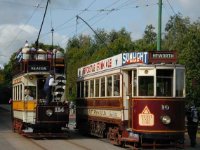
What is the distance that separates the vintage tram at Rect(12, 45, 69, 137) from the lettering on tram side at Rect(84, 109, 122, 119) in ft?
4.37

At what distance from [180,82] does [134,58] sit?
200 cm

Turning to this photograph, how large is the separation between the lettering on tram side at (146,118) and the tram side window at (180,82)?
1.21 m

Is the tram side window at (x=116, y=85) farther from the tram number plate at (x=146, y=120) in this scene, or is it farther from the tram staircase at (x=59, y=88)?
the tram staircase at (x=59, y=88)

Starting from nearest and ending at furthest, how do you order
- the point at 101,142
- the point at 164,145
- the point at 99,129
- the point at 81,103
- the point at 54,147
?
the point at 164,145
the point at 54,147
the point at 101,142
the point at 99,129
the point at 81,103

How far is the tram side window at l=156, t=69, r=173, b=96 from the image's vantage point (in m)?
18.7

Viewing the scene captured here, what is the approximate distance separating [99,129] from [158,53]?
239 inches

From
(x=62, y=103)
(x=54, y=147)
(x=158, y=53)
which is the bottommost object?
(x=54, y=147)

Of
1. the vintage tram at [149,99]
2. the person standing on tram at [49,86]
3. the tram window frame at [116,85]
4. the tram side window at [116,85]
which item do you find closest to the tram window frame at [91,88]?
the person standing on tram at [49,86]

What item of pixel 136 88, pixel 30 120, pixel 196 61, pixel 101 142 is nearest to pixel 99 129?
pixel 101 142

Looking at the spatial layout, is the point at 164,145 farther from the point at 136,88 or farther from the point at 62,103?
the point at 62,103

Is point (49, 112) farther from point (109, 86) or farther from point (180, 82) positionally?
point (180, 82)

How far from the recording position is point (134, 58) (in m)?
19.8

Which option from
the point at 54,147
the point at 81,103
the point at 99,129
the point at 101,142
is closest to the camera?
the point at 54,147

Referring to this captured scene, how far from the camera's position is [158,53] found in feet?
62.3
